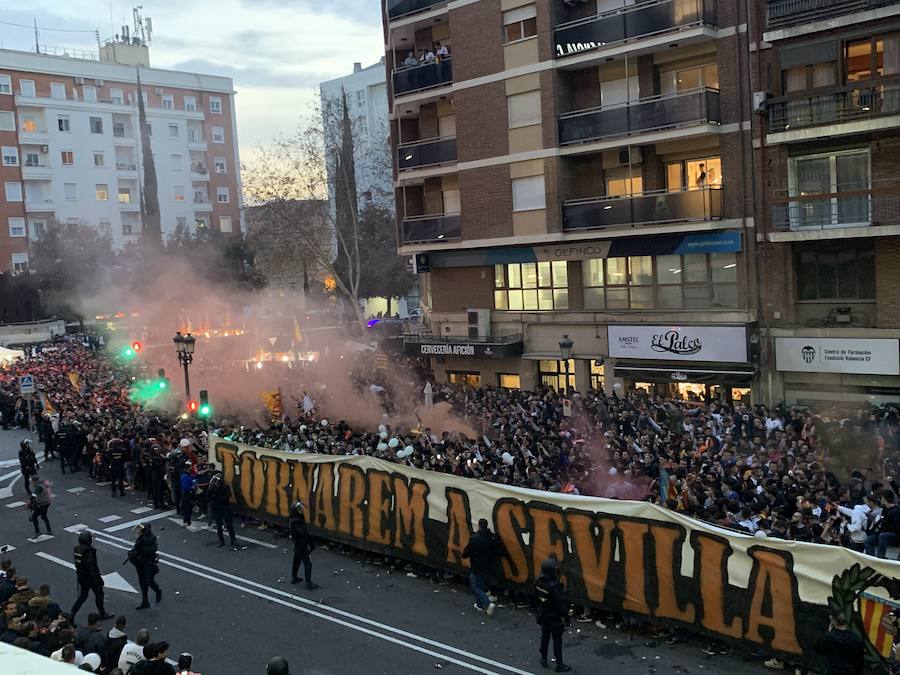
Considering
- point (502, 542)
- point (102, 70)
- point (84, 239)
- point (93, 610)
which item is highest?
point (102, 70)

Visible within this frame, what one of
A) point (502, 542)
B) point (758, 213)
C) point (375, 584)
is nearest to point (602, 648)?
point (502, 542)

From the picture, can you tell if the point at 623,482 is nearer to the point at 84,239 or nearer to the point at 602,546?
the point at 602,546

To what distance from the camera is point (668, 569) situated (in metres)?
10.2

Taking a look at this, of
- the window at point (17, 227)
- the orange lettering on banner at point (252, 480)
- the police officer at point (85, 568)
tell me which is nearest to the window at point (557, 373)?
the orange lettering on banner at point (252, 480)

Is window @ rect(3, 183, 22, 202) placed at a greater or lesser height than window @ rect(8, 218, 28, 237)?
greater

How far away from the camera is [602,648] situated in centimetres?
1030

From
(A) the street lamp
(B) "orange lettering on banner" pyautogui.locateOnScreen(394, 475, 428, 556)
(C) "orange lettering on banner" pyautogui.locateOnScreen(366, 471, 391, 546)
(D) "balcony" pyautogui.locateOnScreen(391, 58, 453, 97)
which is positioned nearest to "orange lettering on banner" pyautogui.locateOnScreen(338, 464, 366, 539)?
(C) "orange lettering on banner" pyautogui.locateOnScreen(366, 471, 391, 546)

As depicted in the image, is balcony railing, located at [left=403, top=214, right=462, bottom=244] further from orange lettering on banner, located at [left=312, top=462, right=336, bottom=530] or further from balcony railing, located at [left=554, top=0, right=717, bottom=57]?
orange lettering on banner, located at [left=312, top=462, right=336, bottom=530]

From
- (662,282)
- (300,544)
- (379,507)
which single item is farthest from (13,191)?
(300,544)

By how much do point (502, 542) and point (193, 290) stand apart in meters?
39.0

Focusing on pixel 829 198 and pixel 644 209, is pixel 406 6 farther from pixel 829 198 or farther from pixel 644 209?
pixel 829 198

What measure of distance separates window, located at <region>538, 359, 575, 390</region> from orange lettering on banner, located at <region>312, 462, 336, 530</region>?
45.8 feet

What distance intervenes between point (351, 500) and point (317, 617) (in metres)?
2.69

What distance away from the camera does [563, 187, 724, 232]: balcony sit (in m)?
23.9
